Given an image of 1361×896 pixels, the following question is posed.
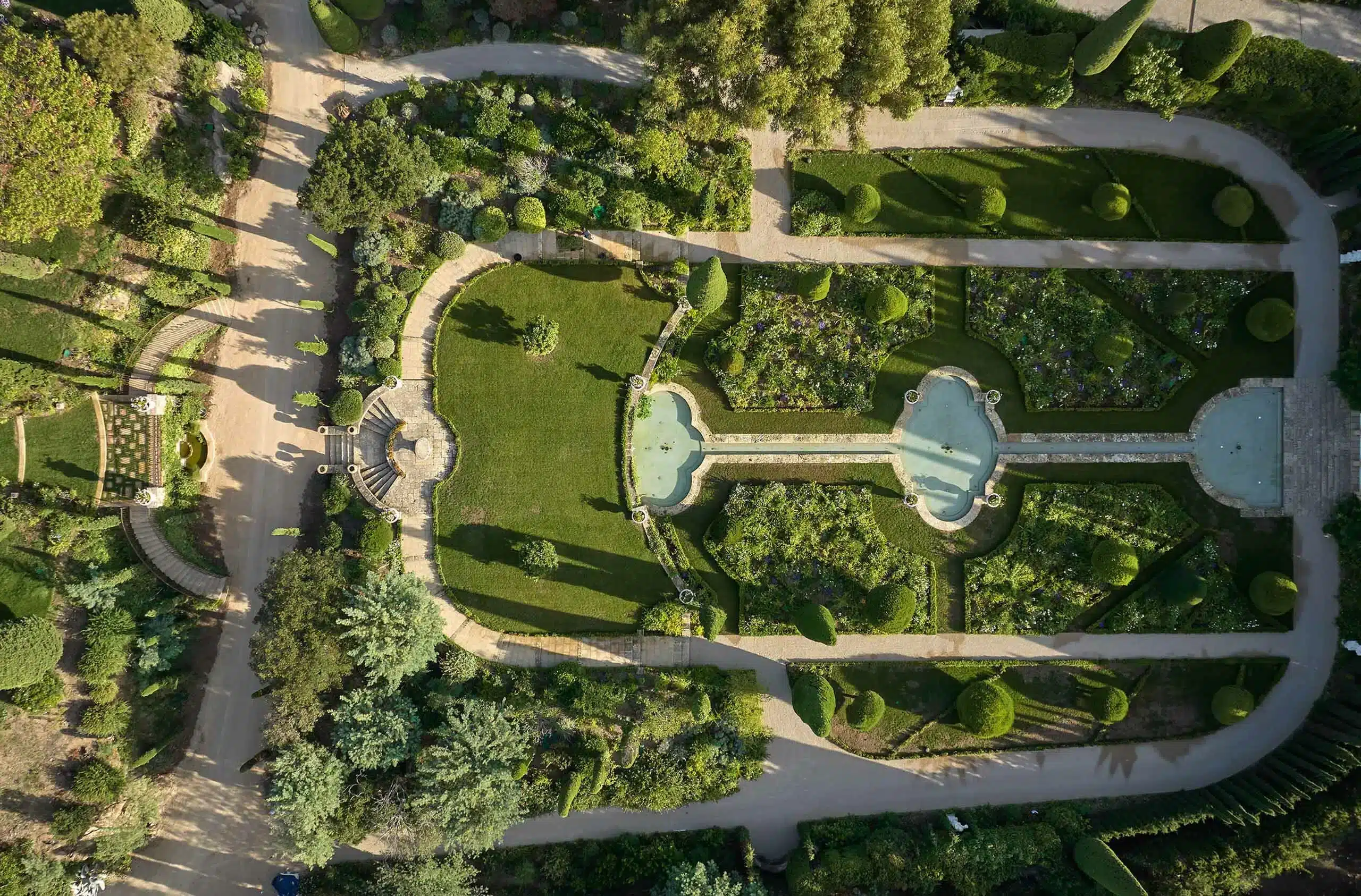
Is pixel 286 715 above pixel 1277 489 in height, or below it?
below

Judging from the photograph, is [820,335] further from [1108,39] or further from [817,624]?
[1108,39]

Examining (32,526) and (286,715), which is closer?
(286,715)

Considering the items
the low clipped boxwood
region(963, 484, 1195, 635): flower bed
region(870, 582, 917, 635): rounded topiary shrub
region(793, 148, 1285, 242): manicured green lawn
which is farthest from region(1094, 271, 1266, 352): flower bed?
the low clipped boxwood

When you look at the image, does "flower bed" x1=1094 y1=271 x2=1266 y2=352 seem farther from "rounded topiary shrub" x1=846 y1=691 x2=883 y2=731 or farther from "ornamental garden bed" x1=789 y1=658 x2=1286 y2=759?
"rounded topiary shrub" x1=846 y1=691 x2=883 y2=731

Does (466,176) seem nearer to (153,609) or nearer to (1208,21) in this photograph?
(153,609)

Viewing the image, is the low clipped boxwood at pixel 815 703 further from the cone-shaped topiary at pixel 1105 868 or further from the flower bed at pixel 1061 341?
the flower bed at pixel 1061 341

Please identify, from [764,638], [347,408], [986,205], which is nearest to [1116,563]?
[764,638]

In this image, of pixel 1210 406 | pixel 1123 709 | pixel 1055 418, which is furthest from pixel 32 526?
pixel 1210 406

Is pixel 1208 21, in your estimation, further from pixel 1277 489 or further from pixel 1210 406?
pixel 1277 489

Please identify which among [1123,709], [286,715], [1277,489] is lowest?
[286,715]
